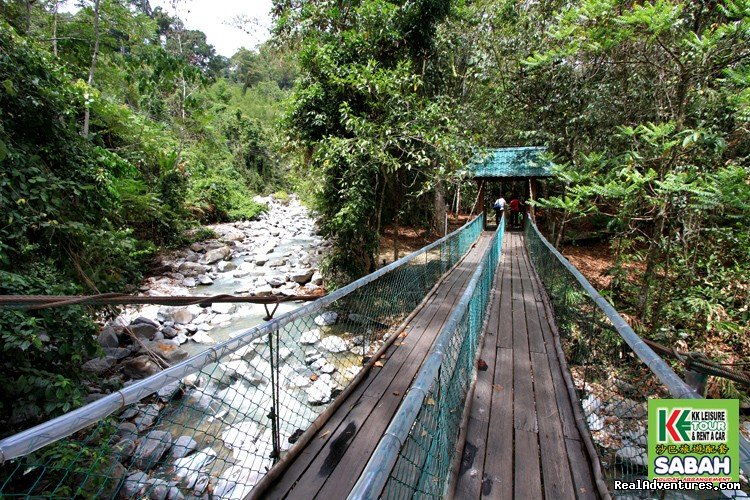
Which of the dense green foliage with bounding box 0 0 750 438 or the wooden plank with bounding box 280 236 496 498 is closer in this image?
the wooden plank with bounding box 280 236 496 498

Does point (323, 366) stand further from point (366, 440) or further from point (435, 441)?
point (435, 441)

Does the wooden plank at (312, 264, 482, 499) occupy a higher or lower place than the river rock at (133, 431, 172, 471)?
higher

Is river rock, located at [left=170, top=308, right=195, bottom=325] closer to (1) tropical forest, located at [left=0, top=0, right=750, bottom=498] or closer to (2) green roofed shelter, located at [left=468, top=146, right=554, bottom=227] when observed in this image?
(1) tropical forest, located at [left=0, top=0, right=750, bottom=498]

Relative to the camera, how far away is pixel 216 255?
10.9 m

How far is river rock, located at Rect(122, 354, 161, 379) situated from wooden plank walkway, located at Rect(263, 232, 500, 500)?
11.5 ft

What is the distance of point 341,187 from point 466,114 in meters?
7.50

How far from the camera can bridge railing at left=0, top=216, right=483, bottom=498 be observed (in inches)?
57.2

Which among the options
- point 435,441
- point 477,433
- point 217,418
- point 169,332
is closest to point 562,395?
point 477,433

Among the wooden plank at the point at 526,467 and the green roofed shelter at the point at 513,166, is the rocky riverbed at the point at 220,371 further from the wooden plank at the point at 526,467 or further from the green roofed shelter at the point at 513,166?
the green roofed shelter at the point at 513,166

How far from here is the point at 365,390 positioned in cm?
278

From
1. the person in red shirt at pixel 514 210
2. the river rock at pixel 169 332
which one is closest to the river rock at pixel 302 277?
the river rock at pixel 169 332

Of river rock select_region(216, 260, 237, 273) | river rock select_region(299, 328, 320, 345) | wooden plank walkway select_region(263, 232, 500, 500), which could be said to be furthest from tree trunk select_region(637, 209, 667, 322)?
river rock select_region(216, 260, 237, 273)

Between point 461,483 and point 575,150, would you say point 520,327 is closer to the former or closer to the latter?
point 461,483

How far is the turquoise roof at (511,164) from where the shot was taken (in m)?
11.4
